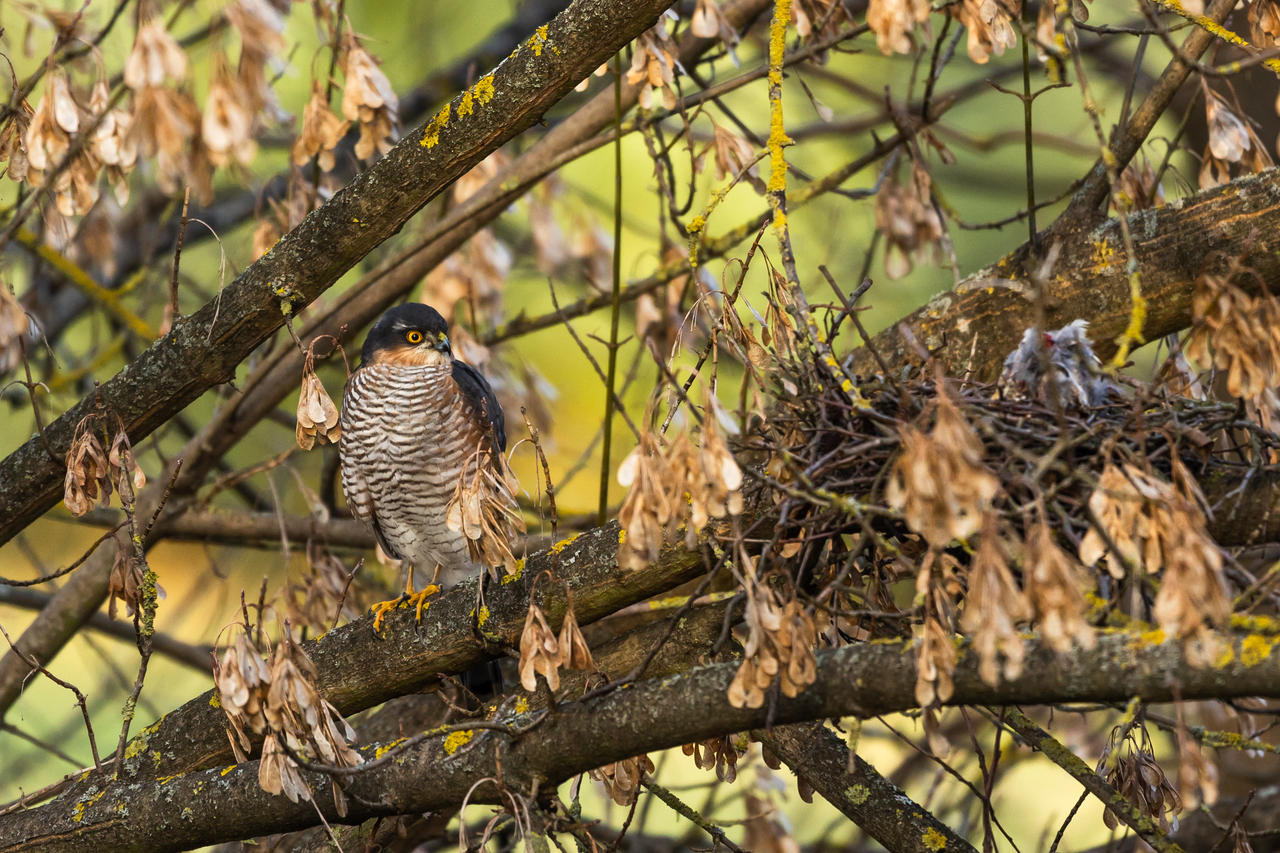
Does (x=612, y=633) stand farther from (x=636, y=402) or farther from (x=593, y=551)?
(x=636, y=402)

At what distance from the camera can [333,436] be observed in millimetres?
2949

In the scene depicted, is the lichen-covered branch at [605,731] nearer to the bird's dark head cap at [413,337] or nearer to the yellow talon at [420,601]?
the yellow talon at [420,601]

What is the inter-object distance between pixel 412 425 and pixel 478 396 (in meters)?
0.25

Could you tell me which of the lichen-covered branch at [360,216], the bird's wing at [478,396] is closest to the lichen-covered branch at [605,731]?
the lichen-covered branch at [360,216]

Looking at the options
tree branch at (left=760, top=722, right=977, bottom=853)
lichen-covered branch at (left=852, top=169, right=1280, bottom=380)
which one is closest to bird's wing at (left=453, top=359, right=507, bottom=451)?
lichen-covered branch at (left=852, top=169, right=1280, bottom=380)

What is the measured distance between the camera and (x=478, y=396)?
4.66 metres

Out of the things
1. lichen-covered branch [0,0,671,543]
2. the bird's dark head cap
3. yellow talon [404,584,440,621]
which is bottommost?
yellow talon [404,584,440,621]

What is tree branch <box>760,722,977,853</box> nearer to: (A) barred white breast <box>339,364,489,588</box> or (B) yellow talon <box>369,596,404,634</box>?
(B) yellow talon <box>369,596,404,634</box>

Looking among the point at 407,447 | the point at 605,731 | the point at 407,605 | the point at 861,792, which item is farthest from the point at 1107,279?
the point at 407,447

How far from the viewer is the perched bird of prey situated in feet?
15.1

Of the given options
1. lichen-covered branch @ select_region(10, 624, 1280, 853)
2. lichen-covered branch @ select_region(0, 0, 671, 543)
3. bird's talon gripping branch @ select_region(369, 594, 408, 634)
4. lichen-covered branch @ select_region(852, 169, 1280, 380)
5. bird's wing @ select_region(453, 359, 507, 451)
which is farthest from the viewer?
bird's wing @ select_region(453, 359, 507, 451)

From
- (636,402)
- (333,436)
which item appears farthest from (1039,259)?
(636,402)

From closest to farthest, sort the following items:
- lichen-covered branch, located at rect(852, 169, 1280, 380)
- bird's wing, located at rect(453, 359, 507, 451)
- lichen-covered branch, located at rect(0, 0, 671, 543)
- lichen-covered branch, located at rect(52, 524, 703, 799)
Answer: lichen-covered branch, located at rect(0, 0, 671, 543), lichen-covered branch, located at rect(52, 524, 703, 799), lichen-covered branch, located at rect(852, 169, 1280, 380), bird's wing, located at rect(453, 359, 507, 451)

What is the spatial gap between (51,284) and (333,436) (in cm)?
412
